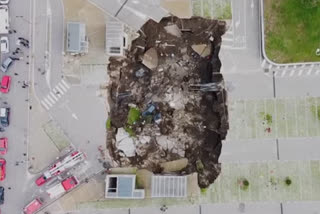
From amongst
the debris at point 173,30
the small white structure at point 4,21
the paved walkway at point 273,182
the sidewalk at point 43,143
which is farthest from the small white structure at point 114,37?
the paved walkway at point 273,182

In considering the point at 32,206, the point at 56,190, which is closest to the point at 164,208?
the point at 56,190

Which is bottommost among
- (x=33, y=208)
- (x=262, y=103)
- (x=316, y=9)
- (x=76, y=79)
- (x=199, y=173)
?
(x=33, y=208)

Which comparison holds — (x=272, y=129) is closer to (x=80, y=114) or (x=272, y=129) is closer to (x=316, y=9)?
(x=316, y=9)

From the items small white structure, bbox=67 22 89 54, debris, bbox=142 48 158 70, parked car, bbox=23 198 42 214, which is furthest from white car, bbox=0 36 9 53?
parked car, bbox=23 198 42 214

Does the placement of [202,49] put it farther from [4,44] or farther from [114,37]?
[4,44]

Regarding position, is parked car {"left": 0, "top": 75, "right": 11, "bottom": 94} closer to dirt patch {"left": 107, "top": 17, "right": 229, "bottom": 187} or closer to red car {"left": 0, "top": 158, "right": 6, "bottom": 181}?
red car {"left": 0, "top": 158, "right": 6, "bottom": 181}

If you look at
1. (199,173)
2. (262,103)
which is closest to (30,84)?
(199,173)

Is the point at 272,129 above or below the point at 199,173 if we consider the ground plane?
above
